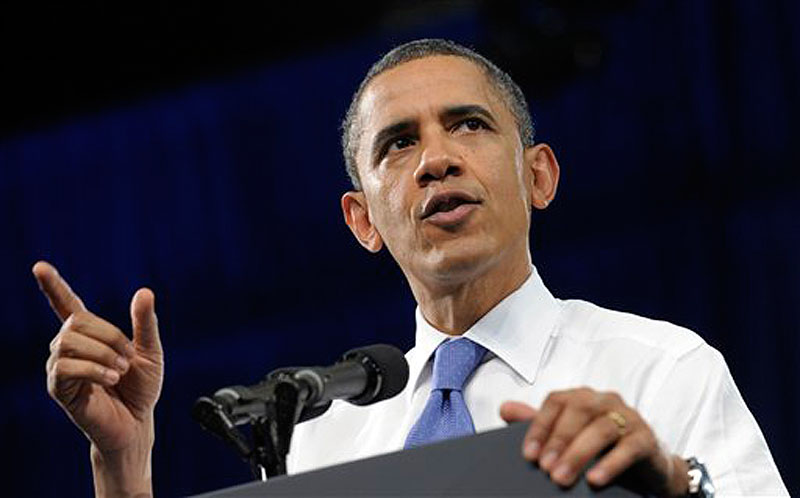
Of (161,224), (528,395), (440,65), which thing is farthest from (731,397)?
(161,224)

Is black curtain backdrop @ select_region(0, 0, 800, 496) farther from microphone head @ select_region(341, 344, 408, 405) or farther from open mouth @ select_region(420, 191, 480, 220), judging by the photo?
microphone head @ select_region(341, 344, 408, 405)

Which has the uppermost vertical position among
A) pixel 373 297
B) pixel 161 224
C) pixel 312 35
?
pixel 312 35

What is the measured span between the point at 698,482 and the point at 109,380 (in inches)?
27.8

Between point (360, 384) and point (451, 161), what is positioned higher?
point (451, 161)

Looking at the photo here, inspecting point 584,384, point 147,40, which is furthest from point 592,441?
point 147,40

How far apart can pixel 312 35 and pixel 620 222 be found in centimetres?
121

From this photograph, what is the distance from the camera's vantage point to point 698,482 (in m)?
1.36

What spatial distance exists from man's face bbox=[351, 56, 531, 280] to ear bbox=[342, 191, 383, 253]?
43 mm

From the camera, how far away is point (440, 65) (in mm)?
2109

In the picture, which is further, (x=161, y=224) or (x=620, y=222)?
(x=161, y=224)

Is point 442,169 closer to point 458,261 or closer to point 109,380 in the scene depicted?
point 458,261

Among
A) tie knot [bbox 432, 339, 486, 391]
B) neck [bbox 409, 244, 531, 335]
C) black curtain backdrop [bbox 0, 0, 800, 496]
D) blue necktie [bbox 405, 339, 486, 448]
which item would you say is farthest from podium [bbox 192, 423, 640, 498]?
black curtain backdrop [bbox 0, 0, 800, 496]

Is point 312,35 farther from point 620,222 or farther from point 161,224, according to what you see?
point 620,222

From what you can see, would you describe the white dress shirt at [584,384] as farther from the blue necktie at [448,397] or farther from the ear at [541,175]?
the ear at [541,175]
